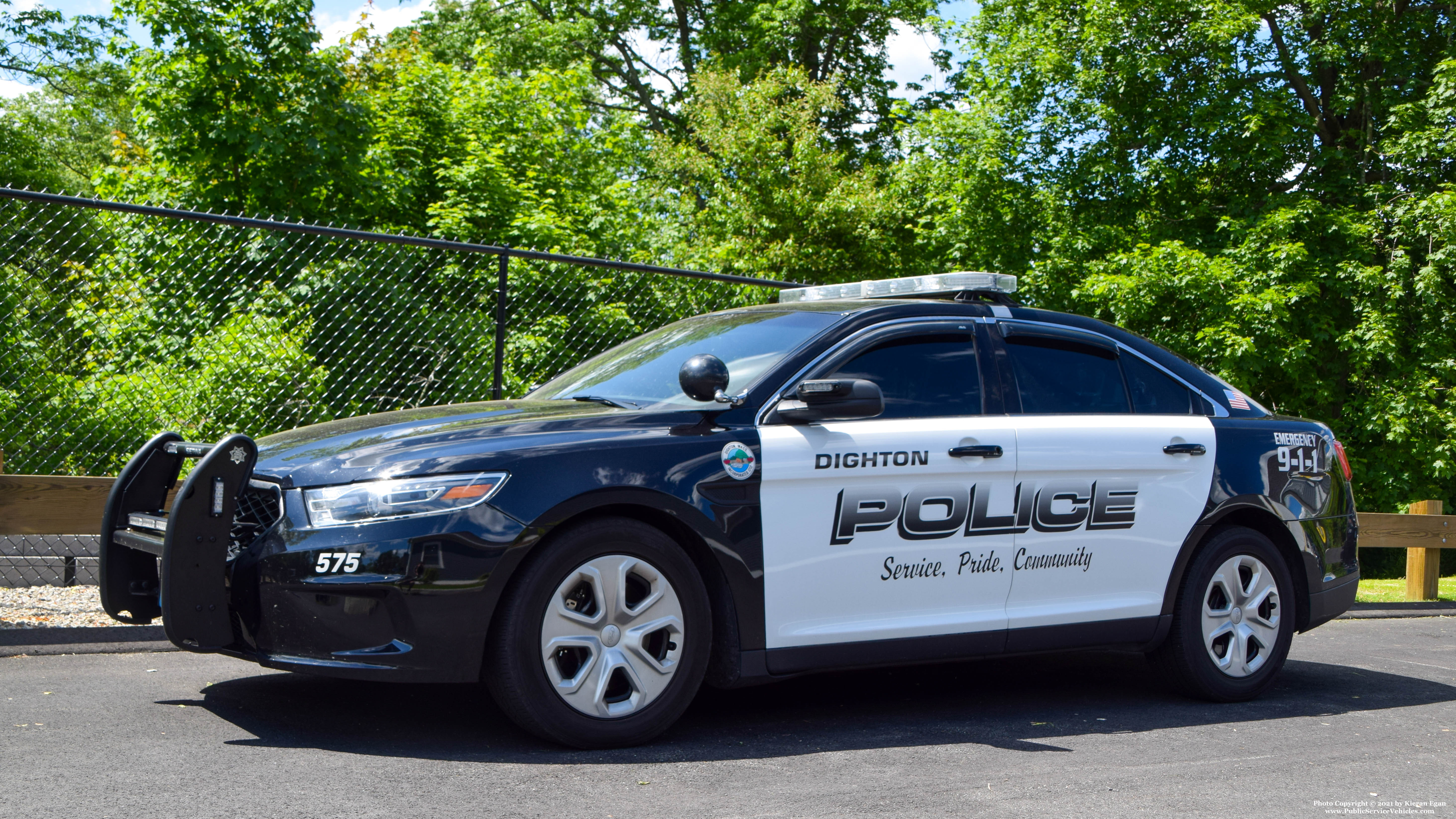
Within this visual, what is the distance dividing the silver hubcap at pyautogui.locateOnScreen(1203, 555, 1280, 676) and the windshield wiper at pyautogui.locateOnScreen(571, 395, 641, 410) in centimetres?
271

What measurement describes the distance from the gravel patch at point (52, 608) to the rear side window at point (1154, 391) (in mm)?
4658

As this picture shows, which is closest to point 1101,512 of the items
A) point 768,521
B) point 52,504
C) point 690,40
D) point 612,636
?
point 768,521

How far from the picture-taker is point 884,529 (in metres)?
4.84

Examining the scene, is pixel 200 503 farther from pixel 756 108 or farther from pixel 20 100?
pixel 20 100

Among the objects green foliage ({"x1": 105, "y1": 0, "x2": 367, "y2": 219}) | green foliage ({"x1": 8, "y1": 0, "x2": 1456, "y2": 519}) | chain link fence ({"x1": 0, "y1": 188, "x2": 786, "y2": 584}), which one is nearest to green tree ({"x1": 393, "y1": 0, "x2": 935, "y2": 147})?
green foliage ({"x1": 8, "y1": 0, "x2": 1456, "y2": 519})

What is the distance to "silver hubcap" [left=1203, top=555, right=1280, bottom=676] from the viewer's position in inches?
224

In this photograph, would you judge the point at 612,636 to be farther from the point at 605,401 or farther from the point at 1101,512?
the point at 1101,512

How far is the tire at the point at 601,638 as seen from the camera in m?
4.19

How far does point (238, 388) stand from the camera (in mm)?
7738

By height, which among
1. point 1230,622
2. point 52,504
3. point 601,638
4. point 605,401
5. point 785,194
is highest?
point 785,194

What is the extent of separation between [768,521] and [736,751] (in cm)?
81

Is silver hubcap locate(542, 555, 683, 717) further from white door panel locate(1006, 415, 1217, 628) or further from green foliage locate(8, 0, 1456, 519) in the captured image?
green foliage locate(8, 0, 1456, 519)

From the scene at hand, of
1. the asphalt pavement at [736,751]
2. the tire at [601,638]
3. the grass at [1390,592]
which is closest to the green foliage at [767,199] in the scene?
the asphalt pavement at [736,751]

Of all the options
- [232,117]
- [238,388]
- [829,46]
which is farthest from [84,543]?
[829,46]
